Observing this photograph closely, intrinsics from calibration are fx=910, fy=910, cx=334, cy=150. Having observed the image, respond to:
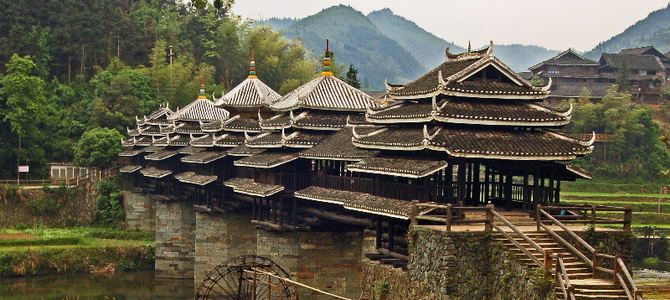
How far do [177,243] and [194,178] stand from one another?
655 cm

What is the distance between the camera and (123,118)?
232 ft

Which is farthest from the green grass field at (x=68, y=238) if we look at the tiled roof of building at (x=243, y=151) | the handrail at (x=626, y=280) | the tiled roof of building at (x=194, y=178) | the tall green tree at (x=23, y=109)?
the handrail at (x=626, y=280)

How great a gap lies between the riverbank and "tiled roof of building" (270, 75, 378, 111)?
796 inches

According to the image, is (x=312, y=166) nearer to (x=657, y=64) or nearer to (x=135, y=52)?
(x=135, y=52)

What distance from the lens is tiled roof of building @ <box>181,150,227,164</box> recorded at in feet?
150

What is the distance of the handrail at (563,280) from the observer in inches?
747

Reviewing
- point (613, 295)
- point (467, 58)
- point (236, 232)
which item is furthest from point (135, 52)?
point (613, 295)

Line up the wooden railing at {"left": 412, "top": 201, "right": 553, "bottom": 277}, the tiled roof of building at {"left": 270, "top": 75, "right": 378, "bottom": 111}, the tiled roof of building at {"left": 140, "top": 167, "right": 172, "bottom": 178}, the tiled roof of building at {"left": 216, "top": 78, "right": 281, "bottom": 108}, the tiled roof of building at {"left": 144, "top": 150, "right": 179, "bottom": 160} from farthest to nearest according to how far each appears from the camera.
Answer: the tiled roof of building at {"left": 140, "top": 167, "right": 172, "bottom": 178} → the tiled roof of building at {"left": 144, "top": 150, "right": 179, "bottom": 160} → the tiled roof of building at {"left": 216, "top": 78, "right": 281, "bottom": 108} → the tiled roof of building at {"left": 270, "top": 75, "right": 378, "bottom": 111} → the wooden railing at {"left": 412, "top": 201, "right": 553, "bottom": 277}

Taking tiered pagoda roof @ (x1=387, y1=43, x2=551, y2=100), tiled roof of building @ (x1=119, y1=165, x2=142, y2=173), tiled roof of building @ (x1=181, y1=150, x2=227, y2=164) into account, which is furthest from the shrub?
tiered pagoda roof @ (x1=387, y1=43, x2=551, y2=100)

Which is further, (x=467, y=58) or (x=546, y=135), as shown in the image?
(x=467, y=58)

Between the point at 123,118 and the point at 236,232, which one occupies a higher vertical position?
the point at 123,118

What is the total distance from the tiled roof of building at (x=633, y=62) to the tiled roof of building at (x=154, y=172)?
5190cm

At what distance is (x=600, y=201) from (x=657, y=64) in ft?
111

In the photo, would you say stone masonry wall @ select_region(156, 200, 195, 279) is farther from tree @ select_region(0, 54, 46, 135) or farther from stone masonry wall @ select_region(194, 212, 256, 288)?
tree @ select_region(0, 54, 46, 135)
